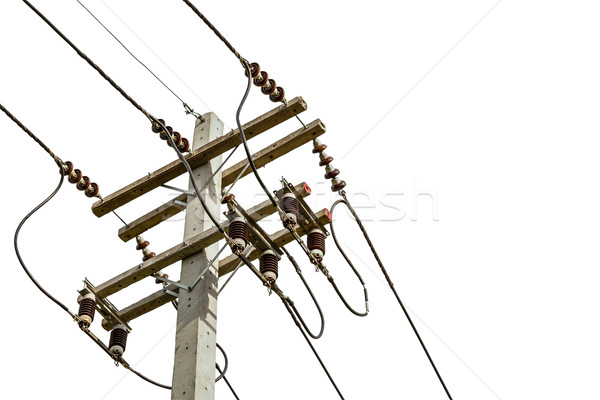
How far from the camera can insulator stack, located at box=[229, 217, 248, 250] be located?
24.4ft

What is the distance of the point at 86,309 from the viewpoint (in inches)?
311

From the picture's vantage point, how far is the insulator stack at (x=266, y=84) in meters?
7.87

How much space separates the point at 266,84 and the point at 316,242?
147 centimetres

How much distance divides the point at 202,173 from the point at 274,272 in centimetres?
142

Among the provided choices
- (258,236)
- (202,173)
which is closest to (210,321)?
(258,236)

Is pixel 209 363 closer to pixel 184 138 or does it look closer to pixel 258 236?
pixel 258 236

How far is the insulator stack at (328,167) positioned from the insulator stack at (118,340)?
236 cm

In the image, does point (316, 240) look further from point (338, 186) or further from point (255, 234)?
point (338, 186)

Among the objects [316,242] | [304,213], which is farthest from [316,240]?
[304,213]

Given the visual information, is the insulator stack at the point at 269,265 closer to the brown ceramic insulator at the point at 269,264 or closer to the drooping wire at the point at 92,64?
the brown ceramic insulator at the point at 269,264

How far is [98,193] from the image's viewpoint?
866cm

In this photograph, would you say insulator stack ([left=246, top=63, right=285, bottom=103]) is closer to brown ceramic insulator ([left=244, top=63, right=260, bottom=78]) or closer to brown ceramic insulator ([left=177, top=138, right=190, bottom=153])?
brown ceramic insulator ([left=244, top=63, right=260, bottom=78])

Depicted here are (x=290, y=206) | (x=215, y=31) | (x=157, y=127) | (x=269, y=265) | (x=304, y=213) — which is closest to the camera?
(x=215, y=31)

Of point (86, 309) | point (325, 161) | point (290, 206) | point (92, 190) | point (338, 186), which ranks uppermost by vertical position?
point (92, 190)
